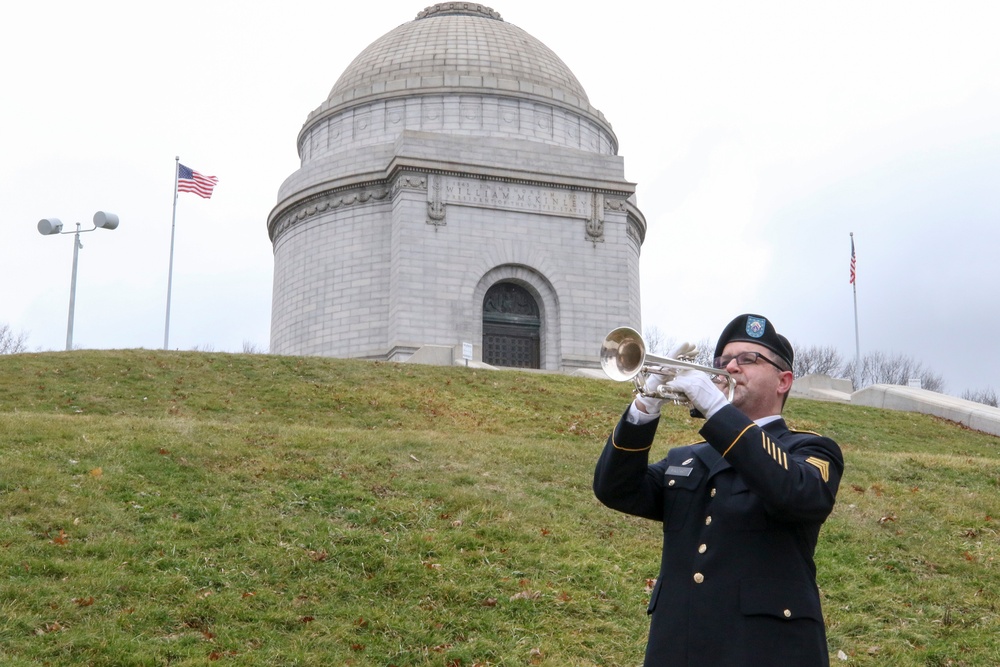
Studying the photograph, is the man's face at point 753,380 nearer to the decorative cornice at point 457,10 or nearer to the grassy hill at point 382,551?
the grassy hill at point 382,551

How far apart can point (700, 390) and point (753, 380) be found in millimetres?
456

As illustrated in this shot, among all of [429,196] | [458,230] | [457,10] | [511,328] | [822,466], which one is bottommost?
[822,466]

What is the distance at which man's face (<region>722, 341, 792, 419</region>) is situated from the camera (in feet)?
15.3

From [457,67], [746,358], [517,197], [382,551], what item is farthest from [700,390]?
[457,67]

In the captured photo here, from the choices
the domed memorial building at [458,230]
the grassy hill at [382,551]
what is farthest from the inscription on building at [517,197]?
the grassy hill at [382,551]

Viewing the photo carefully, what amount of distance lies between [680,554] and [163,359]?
20.3 metres

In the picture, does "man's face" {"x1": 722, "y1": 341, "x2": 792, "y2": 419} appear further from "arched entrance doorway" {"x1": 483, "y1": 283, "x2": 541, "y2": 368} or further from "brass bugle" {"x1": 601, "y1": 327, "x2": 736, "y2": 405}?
"arched entrance doorway" {"x1": 483, "y1": 283, "x2": 541, "y2": 368}

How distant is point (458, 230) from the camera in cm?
3584

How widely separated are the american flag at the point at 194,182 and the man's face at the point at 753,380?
33.0m

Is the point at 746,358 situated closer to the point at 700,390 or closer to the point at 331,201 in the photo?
the point at 700,390

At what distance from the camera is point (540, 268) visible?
118 ft

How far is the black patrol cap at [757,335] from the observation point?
15.3ft

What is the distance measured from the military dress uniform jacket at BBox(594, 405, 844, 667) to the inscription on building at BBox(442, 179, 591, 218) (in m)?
31.8

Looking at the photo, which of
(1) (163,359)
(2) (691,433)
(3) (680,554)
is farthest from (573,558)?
(1) (163,359)
